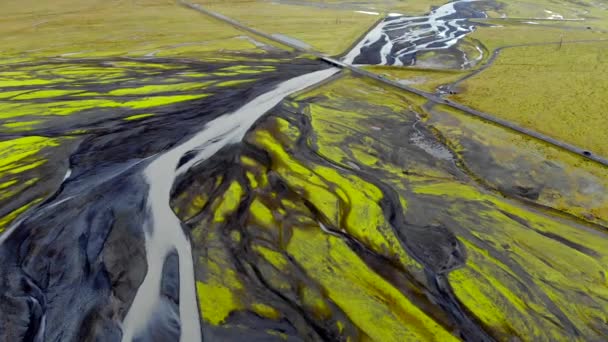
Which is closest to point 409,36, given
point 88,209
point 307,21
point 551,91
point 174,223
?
point 307,21

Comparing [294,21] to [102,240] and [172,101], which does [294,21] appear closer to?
[172,101]

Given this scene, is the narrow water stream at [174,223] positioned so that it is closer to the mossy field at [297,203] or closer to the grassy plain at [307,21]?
the mossy field at [297,203]

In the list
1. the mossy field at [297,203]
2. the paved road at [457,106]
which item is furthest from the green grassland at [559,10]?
the paved road at [457,106]

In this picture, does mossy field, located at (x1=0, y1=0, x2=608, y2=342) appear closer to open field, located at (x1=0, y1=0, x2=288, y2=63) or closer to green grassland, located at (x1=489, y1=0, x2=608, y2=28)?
open field, located at (x1=0, y1=0, x2=288, y2=63)

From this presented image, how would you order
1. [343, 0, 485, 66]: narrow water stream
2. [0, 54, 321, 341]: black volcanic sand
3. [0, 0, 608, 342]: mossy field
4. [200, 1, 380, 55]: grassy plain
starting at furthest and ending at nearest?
1. [200, 1, 380, 55]: grassy plain
2. [343, 0, 485, 66]: narrow water stream
3. [0, 0, 608, 342]: mossy field
4. [0, 54, 321, 341]: black volcanic sand

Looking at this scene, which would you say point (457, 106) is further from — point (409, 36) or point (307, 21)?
point (307, 21)

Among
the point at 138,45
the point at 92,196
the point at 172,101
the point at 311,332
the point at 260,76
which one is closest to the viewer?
the point at 311,332

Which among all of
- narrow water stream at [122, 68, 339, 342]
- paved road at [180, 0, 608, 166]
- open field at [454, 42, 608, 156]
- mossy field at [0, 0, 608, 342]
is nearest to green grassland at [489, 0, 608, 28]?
open field at [454, 42, 608, 156]

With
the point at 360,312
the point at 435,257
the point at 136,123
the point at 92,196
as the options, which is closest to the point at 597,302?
the point at 435,257
